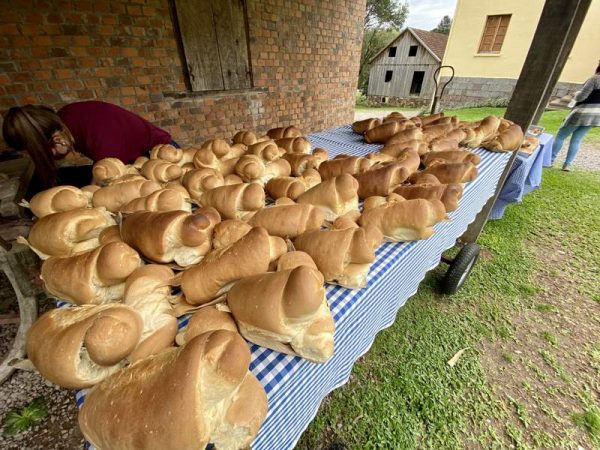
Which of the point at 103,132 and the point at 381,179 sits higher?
the point at 103,132

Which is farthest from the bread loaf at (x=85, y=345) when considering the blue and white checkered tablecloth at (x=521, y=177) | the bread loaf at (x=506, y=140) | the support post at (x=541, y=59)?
the blue and white checkered tablecloth at (x=521, y=177)

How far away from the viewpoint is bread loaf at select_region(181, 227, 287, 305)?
955 mm

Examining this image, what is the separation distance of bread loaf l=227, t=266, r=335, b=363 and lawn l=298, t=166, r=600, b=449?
4.48ft

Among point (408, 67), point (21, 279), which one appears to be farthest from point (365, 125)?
point (408, 67)

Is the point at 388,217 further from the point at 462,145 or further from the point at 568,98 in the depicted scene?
the point at 568,98

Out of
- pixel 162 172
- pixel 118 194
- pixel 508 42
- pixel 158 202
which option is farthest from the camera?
pixel 508 42

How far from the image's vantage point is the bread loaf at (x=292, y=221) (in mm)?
1223

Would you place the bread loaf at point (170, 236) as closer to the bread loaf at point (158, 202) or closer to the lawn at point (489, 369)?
the bread loaf at point (158, 202)

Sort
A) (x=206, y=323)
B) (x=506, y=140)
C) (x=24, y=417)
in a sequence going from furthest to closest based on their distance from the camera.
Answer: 1. (x=506, y=140)
2. (x=24, y=417)
3. (x=206, y=323)

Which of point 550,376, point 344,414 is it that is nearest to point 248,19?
point 344,414

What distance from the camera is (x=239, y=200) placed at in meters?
1.35

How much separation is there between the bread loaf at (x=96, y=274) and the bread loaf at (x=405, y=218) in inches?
41.7

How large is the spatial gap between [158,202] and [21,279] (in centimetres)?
159

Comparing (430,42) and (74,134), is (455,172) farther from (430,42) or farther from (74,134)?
(430,42)
